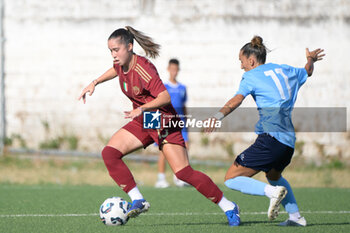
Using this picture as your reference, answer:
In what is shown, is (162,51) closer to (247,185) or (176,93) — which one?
(176,93)

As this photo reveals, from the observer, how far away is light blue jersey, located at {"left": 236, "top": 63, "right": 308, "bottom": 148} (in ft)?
20.1

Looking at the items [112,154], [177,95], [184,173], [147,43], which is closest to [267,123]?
[184,173]

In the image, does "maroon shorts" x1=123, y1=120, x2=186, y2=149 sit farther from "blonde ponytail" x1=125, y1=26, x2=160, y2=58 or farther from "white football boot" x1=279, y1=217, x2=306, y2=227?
"white football boot" x1=279, y1=217, x2=306, y2=227

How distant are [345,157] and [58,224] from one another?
9193mm

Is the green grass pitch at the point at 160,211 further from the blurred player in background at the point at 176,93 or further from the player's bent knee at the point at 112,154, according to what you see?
the blurred player in background at the point at 176,93

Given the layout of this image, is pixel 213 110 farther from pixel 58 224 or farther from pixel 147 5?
pixel 58 224

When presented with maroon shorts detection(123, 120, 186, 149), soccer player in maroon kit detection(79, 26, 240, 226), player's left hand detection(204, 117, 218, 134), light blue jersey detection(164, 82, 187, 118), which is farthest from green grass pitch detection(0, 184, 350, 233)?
light blue jersey detection(164, 82, 187, 118)

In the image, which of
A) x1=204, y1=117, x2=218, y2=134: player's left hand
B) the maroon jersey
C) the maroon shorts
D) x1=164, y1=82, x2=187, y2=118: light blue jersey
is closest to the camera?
x1=204, y1=117, x2=218, y2=134: player's left hand

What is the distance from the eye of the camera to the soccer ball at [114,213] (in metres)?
6.35

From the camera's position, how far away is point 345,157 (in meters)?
14.4

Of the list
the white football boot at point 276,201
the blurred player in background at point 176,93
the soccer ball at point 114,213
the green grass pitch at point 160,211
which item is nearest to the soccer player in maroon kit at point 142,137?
the soccer ball at point 114,213

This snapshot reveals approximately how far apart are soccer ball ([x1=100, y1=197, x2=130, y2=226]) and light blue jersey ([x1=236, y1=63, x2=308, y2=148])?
152 centimetres

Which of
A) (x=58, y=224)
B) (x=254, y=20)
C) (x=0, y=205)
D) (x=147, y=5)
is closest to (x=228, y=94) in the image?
(x=254, y=20)

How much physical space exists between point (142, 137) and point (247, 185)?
3.73 ft
